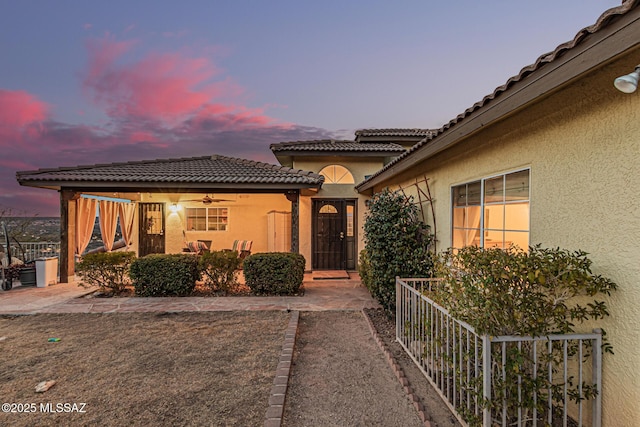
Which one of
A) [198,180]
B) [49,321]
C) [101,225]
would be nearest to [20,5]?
[101,225]

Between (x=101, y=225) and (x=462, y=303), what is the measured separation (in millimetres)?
11595

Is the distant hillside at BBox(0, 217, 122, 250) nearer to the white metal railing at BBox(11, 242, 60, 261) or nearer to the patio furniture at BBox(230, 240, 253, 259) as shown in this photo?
the white metal railing at BBox(11, 242, 60, 261)

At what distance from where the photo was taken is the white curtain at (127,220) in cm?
1159

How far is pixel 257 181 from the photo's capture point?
27.6 ft

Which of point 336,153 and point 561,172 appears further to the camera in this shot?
point 336,153

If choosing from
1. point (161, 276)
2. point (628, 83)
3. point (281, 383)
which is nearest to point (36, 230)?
point (161, 276)

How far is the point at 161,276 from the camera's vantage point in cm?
746

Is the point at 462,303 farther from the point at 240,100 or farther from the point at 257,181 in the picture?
the point at 240,100

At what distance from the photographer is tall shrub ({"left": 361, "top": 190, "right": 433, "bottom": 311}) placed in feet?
17.9

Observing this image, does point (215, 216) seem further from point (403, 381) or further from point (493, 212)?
point (493, 212)

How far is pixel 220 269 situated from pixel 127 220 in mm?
6609

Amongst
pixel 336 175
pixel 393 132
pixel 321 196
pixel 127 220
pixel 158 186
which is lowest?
pixel 127 220

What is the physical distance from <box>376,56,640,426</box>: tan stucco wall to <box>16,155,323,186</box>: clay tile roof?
19.2ft

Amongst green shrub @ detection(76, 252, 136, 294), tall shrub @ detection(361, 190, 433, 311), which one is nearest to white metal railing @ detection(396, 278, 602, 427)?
tall shrub @ detection(361, 190, 433, 311)
